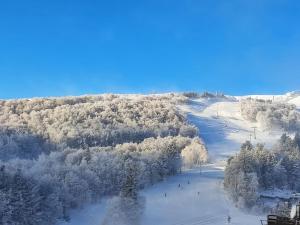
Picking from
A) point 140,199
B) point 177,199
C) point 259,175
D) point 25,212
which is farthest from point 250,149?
point 25,212

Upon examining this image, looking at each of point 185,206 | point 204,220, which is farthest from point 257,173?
point 204,220

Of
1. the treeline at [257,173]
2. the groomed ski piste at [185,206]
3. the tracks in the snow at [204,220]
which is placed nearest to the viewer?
the tracks in the snow at [204,220]

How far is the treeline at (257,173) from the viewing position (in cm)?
15500

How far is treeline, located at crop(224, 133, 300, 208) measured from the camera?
155 metres

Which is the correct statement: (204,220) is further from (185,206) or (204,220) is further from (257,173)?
(257,173)

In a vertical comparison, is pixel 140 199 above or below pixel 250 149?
below

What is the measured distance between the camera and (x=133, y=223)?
117m

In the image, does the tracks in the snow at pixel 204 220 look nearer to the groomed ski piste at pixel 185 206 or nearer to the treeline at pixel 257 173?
the groomed ski piste at pixel 185 206

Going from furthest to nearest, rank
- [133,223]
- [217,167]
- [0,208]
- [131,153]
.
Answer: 1. [217,167]
2. [131,153]
3. [133,223]
4. [0,208]

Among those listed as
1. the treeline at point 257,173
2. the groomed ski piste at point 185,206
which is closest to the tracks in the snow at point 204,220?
the groomed ski piste at point 185,206

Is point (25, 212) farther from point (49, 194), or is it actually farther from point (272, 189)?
point (272, 189)

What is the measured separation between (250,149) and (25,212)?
93.8m

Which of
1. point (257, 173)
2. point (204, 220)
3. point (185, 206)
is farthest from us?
point (257, 173)

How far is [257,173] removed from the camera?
171875mm
